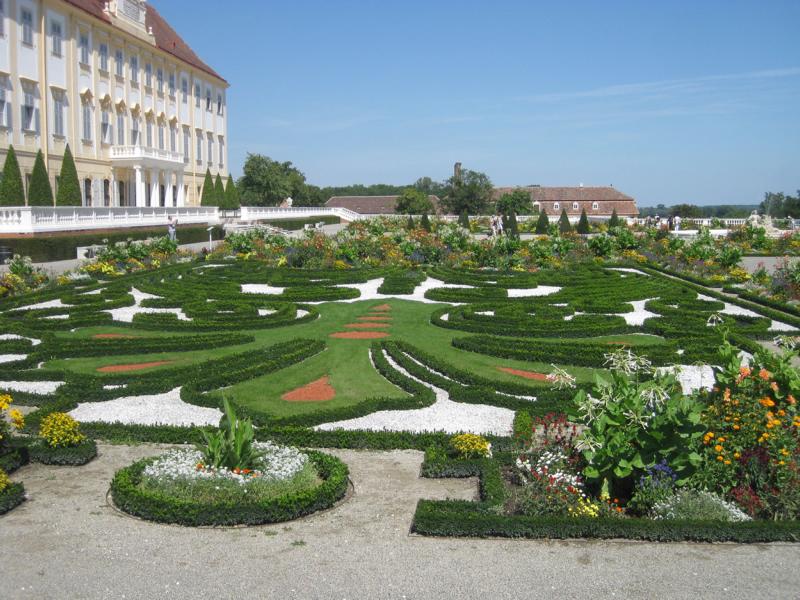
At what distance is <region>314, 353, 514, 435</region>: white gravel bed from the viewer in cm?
1037

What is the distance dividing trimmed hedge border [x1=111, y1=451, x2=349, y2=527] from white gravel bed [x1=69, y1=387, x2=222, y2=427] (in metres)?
2.84

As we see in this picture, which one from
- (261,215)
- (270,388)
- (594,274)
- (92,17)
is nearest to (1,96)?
(92,17)

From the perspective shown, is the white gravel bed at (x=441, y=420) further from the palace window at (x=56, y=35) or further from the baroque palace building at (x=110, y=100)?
the palace window at (x=56, y=35)

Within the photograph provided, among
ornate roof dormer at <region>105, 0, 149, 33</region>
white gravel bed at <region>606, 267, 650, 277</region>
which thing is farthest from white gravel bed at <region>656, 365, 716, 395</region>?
ornate roof dormer at <region>105, 0, 149, 33</region>

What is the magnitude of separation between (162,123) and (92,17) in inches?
433

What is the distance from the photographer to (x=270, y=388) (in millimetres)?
12141

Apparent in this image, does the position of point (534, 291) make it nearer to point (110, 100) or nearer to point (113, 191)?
point (113, 191)

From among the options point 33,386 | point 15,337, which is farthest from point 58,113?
point 33,386

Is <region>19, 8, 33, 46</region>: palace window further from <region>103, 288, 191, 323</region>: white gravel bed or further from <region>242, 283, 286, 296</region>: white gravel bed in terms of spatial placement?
<region>103, 288, 191, 323</region>: white gravel bed

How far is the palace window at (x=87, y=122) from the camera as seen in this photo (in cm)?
4269

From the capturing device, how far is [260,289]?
22.5 metres

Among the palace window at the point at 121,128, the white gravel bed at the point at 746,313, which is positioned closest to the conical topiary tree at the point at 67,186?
the palace window at the point at 121,128

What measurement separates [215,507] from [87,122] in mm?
40691

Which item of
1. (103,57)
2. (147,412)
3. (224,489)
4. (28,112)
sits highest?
(103,57)
